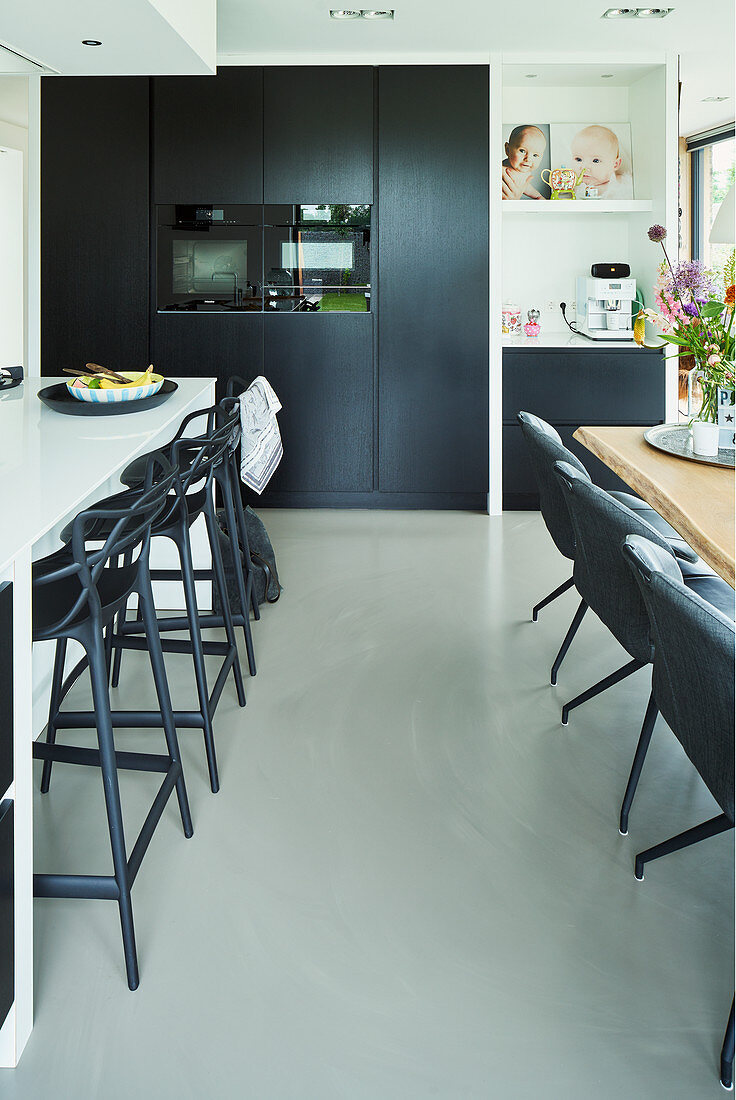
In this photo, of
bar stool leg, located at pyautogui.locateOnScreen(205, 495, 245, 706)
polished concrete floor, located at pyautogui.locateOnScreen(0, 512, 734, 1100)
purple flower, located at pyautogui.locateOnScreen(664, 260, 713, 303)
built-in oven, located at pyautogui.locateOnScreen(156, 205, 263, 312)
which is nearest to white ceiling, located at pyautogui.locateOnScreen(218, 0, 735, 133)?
built-in oven, located at pyautogui.locateOnScreen(156, 205, 263, 312)

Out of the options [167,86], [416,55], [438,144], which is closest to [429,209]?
[438,144]

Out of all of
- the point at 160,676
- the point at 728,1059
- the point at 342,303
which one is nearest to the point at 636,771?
the point at 728,1059

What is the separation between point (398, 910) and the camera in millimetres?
2049

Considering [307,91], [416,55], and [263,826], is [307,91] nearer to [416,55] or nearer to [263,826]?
[416,55]

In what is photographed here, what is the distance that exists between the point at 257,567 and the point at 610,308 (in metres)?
2.91

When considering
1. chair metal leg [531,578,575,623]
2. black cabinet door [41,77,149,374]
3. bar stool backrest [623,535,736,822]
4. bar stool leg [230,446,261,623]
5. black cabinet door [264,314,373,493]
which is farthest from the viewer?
black cabinet door [264,314,373,493]

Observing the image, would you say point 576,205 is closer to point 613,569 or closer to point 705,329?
point 705,329

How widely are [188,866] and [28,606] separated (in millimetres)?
843

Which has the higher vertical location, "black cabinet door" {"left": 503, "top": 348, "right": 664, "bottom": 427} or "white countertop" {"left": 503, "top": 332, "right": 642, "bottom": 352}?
"white countertop" {"left": 503, "top": 332, "right": 642, "bottom": 352}

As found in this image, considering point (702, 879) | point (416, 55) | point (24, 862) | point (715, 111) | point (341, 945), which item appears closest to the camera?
point (24, 862)

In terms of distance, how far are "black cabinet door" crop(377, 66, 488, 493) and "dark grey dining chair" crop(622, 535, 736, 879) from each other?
390 cm

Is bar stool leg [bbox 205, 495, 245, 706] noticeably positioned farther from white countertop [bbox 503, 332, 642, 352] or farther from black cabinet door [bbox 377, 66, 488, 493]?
white countertop [bbox 503, 332, 642, 352]

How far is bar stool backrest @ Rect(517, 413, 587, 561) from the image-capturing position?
9.89 feet

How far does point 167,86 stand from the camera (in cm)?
540
